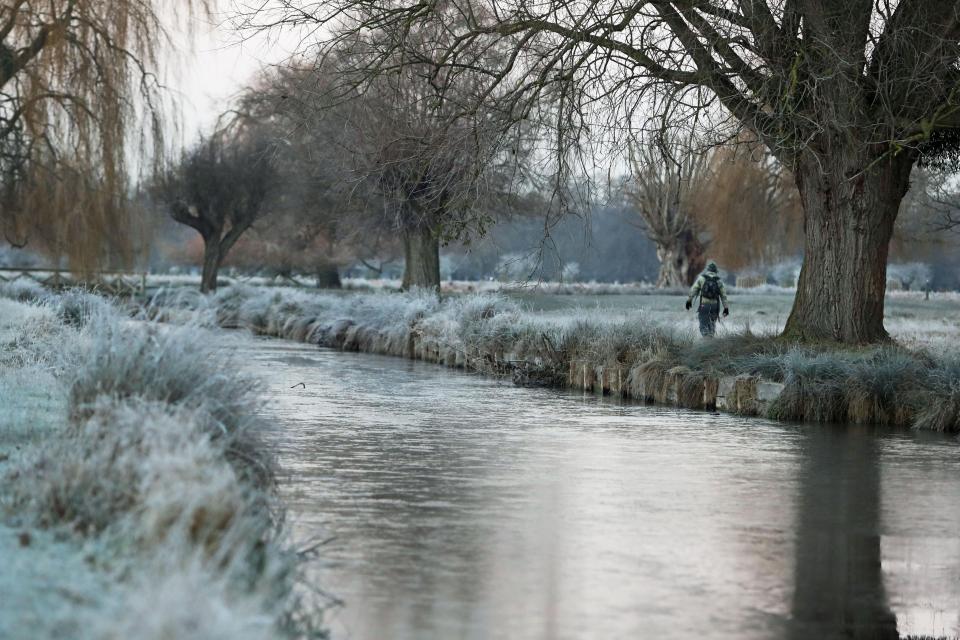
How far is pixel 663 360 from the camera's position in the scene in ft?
59.2

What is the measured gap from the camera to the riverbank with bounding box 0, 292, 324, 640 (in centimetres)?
468

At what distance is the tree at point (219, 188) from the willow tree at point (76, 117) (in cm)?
2654

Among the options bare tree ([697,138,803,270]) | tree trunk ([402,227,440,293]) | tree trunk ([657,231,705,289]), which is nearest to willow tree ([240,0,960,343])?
tree trunk ([402,227,440,293])

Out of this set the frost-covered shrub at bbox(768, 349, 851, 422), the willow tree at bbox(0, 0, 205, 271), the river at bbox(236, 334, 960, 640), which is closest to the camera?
the river at bbox(236, 334, 960, 640)

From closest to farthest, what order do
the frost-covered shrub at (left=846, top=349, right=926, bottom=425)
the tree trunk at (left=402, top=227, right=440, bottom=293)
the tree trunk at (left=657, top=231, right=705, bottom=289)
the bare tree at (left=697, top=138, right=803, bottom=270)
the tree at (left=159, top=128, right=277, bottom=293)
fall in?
1. the frost-covered shrub at (left=846, top=349, right=926, bottom=425)
2. the tree trunk at (left=402, top=227, right=440, bottom=293)
3. the bare tree at (left=697, top=138, right=803, bottom=270)
4. the tree at (left=159, top=128, right=277, bottom=293)
5. the tree trunk at (left=657, top=231, right=705, bottom=289)

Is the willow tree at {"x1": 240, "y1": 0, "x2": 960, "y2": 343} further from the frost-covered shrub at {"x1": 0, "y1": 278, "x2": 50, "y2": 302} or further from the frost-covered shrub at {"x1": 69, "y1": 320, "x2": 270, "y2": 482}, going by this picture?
the frost-covered shrub at {"x1": 0, "y1": 278, "x2": 50, "y2": 302}

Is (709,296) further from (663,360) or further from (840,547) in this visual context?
(840,547)

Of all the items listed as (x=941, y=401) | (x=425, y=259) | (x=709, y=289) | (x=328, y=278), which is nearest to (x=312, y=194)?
(x=425, y=259)

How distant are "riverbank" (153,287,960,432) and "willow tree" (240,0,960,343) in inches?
53.2

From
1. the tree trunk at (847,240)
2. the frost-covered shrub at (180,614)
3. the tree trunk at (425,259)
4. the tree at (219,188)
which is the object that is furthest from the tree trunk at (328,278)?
the frost-covered shrub at (180,614)

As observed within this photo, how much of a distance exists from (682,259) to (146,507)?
5647cm

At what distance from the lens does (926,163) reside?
18641 millimetres

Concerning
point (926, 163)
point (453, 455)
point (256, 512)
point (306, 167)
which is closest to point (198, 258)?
point (306, 167)

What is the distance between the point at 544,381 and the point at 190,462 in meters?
14.7
